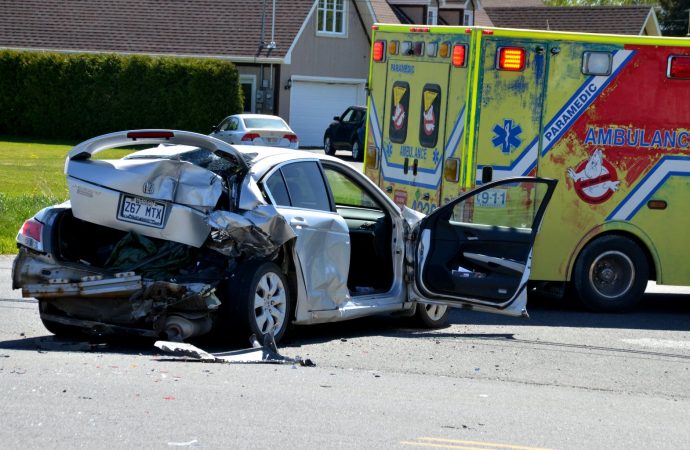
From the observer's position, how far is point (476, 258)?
9.84 metres

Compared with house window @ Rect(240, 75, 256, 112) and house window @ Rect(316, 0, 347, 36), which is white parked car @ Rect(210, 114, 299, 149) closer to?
house window @ Rect(240, 75, 256, 112)

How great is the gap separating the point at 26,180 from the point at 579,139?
15.6 meters

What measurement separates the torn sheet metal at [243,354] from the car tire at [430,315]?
229 centimetres

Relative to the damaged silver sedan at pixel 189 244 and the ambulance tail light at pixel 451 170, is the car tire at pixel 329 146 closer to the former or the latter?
the ambulance tail light at pixel 451 170

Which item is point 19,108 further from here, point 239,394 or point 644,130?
point 239,394

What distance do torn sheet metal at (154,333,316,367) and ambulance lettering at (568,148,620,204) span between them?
483cm

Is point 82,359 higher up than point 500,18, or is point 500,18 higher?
point 500,18

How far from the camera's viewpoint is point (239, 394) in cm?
682

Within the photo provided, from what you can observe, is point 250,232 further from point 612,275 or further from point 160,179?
point 612,275

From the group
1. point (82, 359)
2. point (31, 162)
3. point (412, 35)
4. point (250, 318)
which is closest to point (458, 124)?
point (412, 35)

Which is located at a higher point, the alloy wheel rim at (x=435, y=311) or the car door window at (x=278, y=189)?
the car door window at (x=278, y=189)

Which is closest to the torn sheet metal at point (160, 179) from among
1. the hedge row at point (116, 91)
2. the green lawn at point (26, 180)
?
the green lawn at point (26, 180)

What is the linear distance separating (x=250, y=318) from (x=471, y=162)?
164 inches

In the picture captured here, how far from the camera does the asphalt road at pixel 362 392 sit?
235 inches
